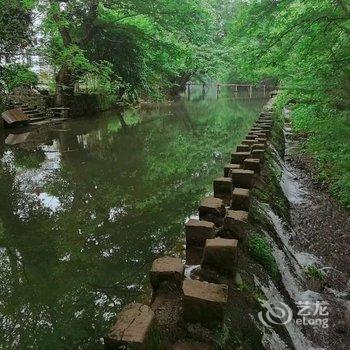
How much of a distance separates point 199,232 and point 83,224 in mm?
2436

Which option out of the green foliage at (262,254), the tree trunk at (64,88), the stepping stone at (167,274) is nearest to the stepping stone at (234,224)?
the green foliage at (262,254)

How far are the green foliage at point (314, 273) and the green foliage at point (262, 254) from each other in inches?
36.9

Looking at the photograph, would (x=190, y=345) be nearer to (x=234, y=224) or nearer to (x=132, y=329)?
(x=132, y=329)

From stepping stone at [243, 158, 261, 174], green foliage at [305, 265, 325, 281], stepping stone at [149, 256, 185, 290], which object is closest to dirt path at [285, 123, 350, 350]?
green foliage at [305, 265, 325, 281]

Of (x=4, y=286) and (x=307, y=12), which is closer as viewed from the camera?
(x=4, y=286)

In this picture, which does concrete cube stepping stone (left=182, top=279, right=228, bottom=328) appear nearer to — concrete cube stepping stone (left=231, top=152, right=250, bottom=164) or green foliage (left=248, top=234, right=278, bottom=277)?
green foliage (left=248, top=234, right=278, bottom=277)

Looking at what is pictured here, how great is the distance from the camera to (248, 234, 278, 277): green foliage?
3.27 m

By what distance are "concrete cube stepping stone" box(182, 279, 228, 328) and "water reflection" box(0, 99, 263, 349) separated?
0.98 meters

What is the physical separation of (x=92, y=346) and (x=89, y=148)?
7.80m

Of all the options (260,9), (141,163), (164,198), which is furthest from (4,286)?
(260,9)

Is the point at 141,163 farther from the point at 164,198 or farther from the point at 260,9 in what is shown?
the point at 260,9

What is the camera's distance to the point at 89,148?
986 centimetres

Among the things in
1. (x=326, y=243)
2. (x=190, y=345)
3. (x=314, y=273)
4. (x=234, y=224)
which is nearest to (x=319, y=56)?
(x=326, y=243)

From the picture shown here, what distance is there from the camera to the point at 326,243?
16.1ft
